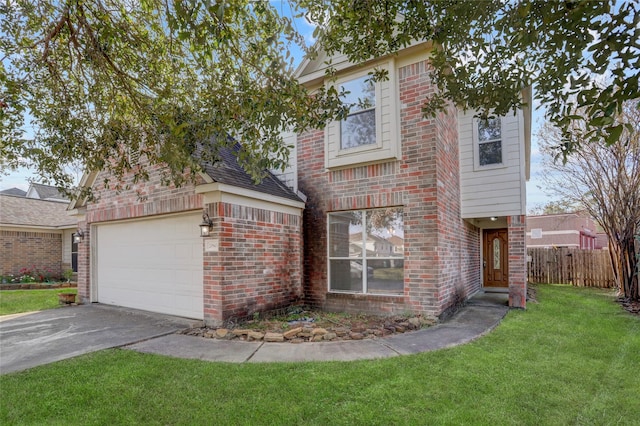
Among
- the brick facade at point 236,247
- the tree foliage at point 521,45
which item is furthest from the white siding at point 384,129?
the tree foliage at point 521,45

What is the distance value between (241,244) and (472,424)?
190 inches

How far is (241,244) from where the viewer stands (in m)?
6.81

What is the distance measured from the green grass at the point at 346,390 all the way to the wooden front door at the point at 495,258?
726 cm

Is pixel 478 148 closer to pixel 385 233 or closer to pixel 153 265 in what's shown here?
pixel 385 233

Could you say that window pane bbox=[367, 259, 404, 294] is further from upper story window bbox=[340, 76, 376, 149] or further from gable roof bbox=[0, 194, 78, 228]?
gable roof bbox=[0, 194, 78, 228]

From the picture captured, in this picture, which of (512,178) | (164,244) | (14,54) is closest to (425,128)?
(512,178)

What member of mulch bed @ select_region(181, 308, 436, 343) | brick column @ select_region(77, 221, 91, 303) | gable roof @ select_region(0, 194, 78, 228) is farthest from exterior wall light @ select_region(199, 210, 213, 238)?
gable roof @ select_region(0, 194, 78, 228)

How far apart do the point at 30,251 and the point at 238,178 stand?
14.8 m

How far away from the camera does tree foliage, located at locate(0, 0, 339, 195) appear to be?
423 centimetres

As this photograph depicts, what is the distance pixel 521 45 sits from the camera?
3174 mm

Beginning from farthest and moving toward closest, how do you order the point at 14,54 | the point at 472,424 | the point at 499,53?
1. the point at 14,54
2. the point at 499,53
3. the point at 472,424

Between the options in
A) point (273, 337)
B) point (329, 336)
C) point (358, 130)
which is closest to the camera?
point (273, 337)

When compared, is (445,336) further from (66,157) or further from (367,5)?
(66,157)

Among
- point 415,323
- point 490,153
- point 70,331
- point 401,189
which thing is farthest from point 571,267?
point 70,331
